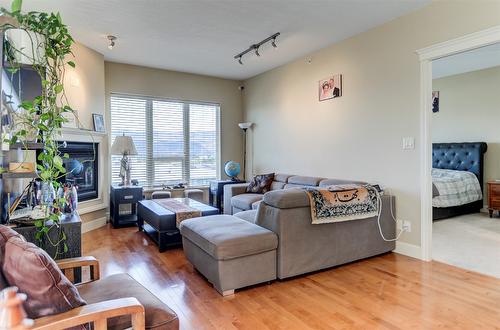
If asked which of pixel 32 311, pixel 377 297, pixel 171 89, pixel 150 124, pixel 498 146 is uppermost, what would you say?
pixel 171 89

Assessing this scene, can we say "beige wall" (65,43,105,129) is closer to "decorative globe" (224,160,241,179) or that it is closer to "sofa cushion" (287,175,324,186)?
"decorative globe" (224,160,241,179)

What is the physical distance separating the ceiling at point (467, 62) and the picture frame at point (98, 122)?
536 cm

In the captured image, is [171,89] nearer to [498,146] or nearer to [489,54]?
[489,54]

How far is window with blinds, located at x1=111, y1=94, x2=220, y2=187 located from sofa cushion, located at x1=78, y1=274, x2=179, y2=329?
4.03 metres

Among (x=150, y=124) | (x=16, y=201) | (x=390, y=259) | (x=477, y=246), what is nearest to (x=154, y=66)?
(x=150, y=124)

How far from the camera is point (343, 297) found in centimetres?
238

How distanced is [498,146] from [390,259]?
3879mm

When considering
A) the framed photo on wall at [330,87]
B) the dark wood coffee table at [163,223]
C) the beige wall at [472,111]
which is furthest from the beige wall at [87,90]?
the beige wall at [472,111]

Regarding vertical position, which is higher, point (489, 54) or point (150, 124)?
point (489, 54)

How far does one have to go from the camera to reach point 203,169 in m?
6.28

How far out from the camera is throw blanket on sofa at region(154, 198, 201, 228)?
11.7 ft

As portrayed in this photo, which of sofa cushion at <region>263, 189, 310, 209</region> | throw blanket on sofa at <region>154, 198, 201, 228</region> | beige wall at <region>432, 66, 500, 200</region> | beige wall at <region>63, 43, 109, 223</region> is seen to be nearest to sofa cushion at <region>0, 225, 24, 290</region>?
sofa cushion at <region>263, 189, 310, 209</region>

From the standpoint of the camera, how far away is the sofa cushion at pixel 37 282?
43.3 inches

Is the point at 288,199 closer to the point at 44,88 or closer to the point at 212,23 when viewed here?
the point at 44,88
